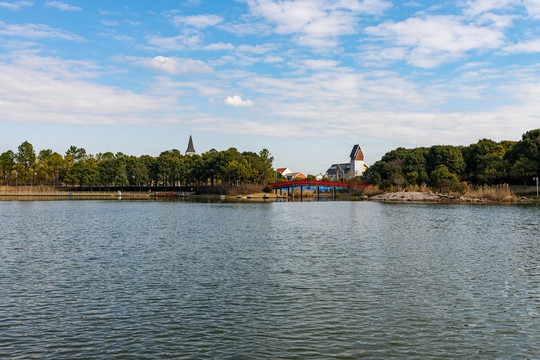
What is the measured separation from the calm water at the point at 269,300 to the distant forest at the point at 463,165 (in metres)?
80.3

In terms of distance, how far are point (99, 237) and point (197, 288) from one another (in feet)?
60.8

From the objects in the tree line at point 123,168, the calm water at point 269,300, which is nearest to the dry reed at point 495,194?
the tree line at point 123,168

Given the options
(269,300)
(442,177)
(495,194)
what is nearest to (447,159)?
(442,177)

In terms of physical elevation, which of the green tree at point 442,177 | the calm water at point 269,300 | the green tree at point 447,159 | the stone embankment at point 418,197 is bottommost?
the calm water at point 269,300

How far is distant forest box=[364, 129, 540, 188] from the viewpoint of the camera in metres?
96.1

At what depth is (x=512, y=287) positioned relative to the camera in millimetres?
16750

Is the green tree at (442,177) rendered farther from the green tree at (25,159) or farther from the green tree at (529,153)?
the green tree at (25,159)

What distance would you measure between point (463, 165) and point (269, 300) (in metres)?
111

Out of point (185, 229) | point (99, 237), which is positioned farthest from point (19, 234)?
point (185, 229)

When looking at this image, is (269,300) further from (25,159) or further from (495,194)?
(25,159)

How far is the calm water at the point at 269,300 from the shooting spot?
35.3 ft

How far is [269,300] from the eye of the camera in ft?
48.7

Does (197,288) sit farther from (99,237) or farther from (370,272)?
(99,237)

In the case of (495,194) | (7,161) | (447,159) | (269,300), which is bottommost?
(269,300)
